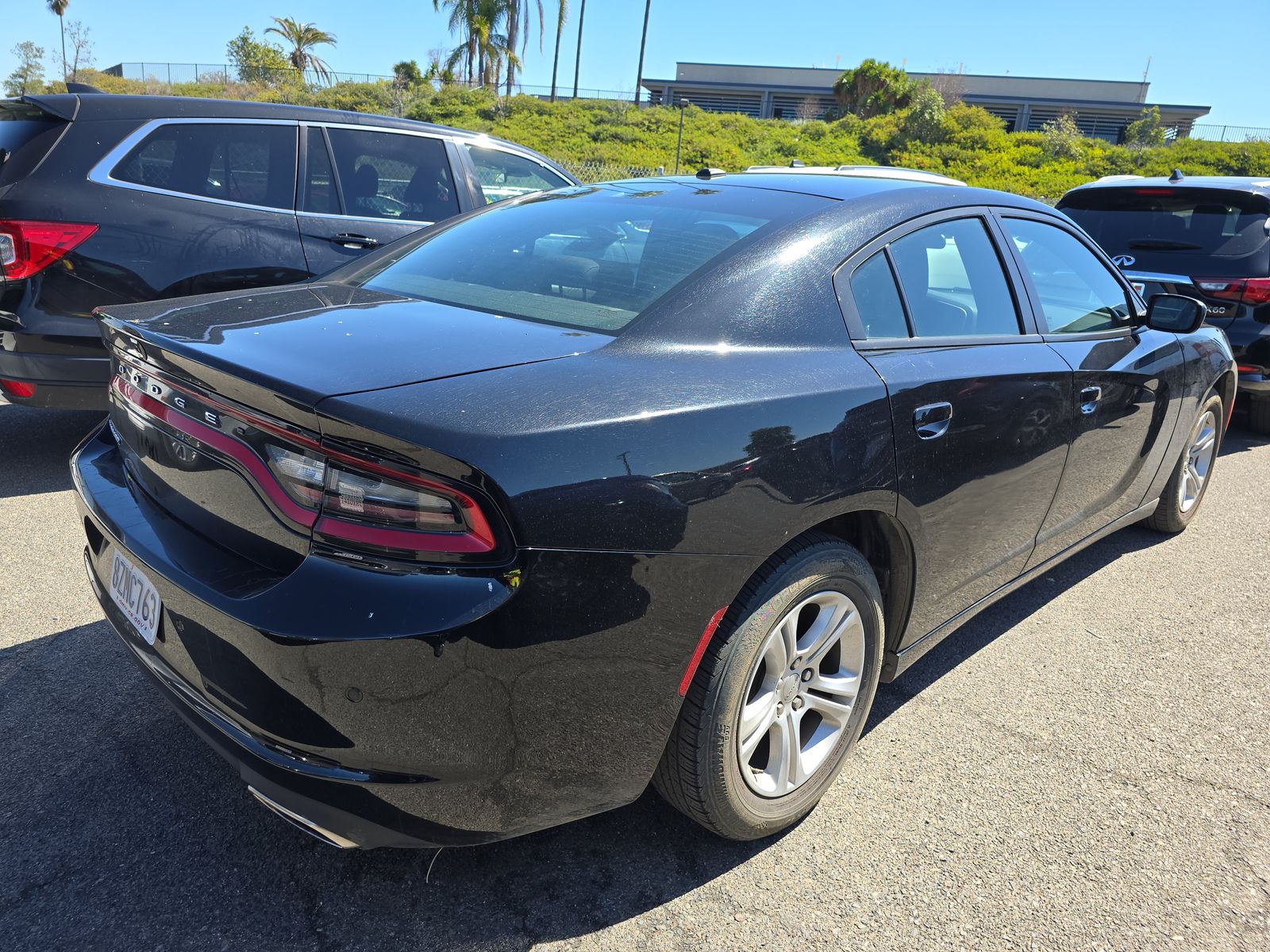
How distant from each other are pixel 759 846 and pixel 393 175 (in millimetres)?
4469

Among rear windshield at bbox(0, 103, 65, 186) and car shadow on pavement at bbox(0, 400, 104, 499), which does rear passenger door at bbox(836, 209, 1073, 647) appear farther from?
rear windshield at bbox(0, 103, 65, 186)

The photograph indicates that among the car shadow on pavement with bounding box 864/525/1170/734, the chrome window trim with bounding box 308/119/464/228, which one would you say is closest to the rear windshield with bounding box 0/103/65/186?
the chrome window trim with bounding box 308/119/464/228

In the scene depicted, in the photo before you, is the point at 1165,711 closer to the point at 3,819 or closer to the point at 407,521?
the point at 407,521

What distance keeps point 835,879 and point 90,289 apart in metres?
4.05

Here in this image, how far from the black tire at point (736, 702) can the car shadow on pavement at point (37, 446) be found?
3.39 meters

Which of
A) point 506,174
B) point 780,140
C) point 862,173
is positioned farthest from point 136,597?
point 780,140

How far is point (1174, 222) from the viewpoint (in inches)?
246

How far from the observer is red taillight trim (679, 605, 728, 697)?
184 centimetres

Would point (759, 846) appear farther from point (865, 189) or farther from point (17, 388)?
point (17, 388)

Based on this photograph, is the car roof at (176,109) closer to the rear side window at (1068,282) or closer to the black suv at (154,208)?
the black suv at (154,208)

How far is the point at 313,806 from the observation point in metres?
1.67

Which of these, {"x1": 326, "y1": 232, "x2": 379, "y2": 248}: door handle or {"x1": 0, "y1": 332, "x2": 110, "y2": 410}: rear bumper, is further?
{"x1": 326, "y1": 232, "x2": 379, "y2": 248}: door handle

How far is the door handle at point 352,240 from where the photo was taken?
495 centimetres

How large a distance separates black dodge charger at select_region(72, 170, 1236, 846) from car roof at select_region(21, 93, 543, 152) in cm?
246
